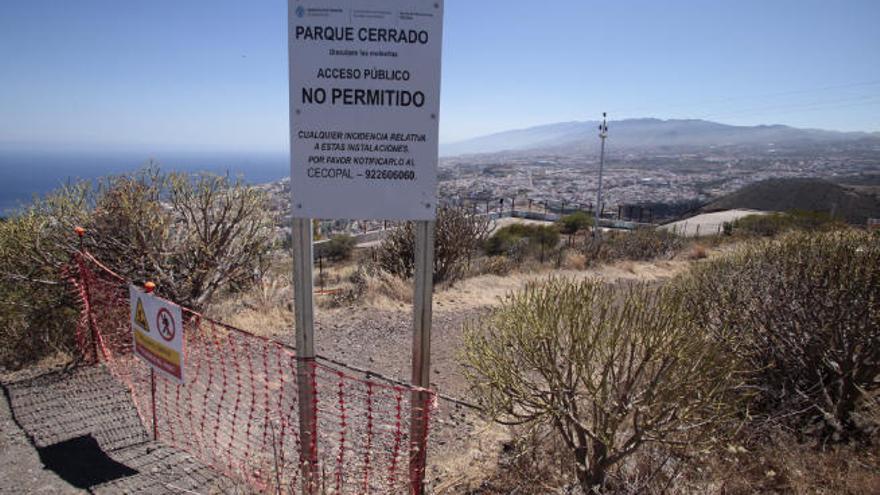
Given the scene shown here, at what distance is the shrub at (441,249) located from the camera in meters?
11.2

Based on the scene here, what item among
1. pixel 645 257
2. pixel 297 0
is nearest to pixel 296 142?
pixel 297 0

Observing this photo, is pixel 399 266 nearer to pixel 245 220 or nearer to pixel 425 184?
pixel 245 220

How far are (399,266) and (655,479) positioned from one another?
818 cm

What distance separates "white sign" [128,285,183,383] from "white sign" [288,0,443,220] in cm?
157

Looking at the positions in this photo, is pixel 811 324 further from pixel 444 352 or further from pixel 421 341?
pixel 444 352

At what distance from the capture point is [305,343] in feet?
8.80

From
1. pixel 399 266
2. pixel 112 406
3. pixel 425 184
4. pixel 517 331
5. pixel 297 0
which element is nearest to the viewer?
pixel 297 0

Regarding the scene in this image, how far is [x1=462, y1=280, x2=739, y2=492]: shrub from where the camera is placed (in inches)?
128

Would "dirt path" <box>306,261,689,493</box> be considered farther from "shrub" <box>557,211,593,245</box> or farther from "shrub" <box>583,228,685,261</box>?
"shrub" <box>557,211,593,245</box>

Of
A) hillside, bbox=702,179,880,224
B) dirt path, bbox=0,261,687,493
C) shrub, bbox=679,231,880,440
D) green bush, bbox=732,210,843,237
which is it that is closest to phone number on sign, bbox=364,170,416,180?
dirt path, bbox=0,261,687,493

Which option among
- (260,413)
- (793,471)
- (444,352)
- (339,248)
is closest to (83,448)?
(260,413)

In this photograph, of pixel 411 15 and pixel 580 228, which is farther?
pixel 580 228

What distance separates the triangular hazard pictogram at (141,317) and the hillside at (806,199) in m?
43.7

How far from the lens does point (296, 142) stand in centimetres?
238
